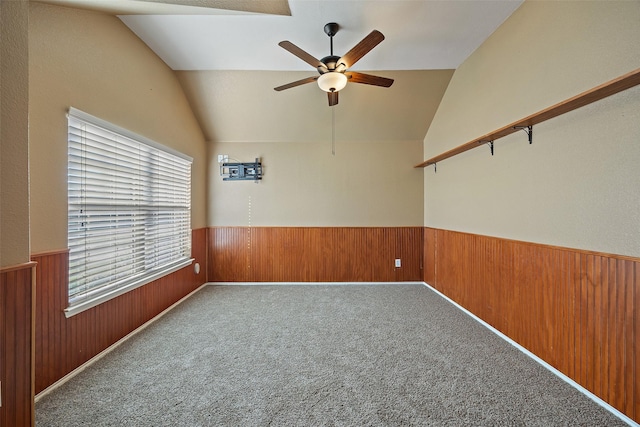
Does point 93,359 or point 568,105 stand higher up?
point 568,105

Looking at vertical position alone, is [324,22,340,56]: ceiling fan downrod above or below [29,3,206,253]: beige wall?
above

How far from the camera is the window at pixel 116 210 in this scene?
1.86 m

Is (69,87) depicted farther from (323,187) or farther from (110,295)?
(323,187)

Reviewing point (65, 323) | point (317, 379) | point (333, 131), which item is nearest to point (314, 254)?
point (333, 131)

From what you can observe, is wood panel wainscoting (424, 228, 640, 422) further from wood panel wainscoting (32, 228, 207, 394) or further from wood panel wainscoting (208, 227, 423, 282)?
wood panel wainscoting (32, 228, 207, 394)

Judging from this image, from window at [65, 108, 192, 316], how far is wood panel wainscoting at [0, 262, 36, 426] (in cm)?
57

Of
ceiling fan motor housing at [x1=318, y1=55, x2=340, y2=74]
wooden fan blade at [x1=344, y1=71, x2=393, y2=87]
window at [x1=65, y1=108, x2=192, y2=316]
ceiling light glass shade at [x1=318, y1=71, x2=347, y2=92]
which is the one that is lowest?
window at [x1=65, y1=108, x2=192, y2=316]

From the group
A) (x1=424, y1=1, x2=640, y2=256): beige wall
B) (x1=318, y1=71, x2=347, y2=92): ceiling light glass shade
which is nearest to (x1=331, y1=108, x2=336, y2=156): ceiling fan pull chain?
(x1=318, y1=71, x2=347, y2=92): ceiling light glass shade

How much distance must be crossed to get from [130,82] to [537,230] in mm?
3833

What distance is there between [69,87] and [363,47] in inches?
87.2

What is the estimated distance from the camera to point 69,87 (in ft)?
5.88

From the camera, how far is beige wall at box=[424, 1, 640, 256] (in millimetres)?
1449

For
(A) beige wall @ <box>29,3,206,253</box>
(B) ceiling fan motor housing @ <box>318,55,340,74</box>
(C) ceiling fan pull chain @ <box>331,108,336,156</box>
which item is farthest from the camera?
(C) ceiling fan pull chain @ <box>331,108,336,156</box>

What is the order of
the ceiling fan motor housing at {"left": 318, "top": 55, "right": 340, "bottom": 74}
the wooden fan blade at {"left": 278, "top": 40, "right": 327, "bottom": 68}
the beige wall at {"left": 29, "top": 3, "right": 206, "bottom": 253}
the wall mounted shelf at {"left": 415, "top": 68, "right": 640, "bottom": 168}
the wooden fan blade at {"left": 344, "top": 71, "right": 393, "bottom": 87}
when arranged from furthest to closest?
1. the wooden fan blade at {"left": 344, "top": 71, "right": 393, "bottom": 87}
2. the ceiling fan motor housing at {"left": 318, "top": 55, "right": 340, "bottom": 74}
3. the wooden fan blade at {"left": 278, "top": 40, "right": 327, "bottom": 68}
4. the beige wall at {"left": 29, "top": 3, "right": 206, "bottom": 253}
5. the wall mounted shelf at {"left": 415, "top": 68, "right": 640, "bottom": 168}
